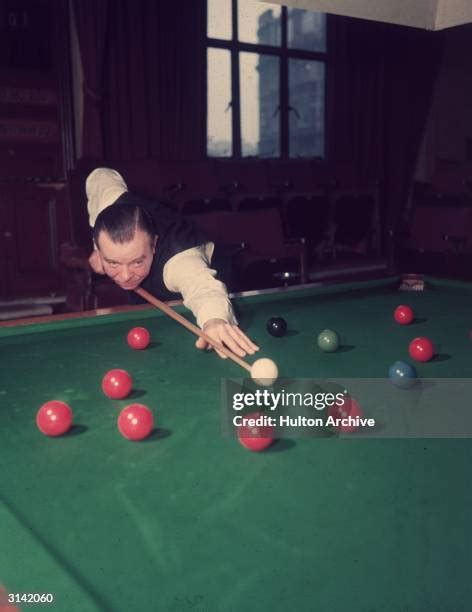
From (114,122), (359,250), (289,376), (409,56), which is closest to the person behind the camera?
(289,376)

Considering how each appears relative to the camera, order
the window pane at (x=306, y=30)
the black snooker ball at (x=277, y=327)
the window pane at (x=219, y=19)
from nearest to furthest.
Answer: the black snooker ball at (x=277, y=327) < the window pane at (x=219, y=19) < the window pane at (x=306, y=30)

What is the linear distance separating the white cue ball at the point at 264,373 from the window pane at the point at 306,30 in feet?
20.2

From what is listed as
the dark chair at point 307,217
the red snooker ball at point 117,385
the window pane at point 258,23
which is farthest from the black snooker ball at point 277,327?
the window pane at point 258,23

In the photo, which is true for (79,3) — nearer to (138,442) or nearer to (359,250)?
(359,250)

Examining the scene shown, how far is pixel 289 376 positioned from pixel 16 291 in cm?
389

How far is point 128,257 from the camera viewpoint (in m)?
2.16

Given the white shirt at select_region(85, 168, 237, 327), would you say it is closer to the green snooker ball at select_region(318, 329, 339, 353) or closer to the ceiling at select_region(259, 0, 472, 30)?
the green snooker ball at select_region(318, 329, 339, 353)

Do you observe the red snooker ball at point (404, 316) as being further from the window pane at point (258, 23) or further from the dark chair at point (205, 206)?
the window pane at point (258, 23)

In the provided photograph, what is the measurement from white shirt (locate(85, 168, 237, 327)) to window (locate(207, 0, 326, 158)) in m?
3.75

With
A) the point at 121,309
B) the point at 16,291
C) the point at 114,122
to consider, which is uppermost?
the point at 114,122

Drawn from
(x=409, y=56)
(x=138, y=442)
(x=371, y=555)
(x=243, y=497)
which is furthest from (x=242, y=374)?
(x=409, y=56)

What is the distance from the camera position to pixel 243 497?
1039mm

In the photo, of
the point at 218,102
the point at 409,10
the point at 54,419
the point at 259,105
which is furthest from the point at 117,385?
the point at 259,105

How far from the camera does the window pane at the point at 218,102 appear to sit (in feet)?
20.9
